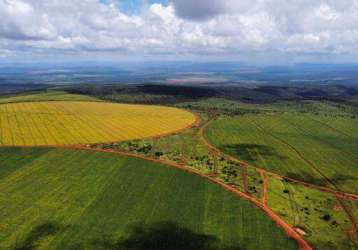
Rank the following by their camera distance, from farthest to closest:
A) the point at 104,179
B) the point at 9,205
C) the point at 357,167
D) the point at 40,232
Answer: the point at 357,167, the point at 104,179, the point at 9,205, the point at 40,232

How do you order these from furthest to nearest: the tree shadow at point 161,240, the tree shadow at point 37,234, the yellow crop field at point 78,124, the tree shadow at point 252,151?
the yellow crop field at point 78,124 → the tree shadow at point 252,151 → the tree shadow at point 161,240 → the tree shadow at point 37,234

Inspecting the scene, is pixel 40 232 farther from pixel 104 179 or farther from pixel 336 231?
pixel 336 231

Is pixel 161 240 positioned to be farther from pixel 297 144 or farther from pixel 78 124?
pixel 78 124

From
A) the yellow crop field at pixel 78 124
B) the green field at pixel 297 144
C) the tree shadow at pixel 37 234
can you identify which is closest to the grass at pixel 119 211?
the tree shadow at pixel 37 234

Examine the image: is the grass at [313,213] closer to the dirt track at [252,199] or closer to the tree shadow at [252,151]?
the dirt track at [252,199]

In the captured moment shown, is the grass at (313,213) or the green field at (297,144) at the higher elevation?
the grass at (313,213)

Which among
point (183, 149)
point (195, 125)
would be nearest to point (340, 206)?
point (183, 149)

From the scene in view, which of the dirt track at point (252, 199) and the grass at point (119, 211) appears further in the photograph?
the dirt track at point (252, 199)

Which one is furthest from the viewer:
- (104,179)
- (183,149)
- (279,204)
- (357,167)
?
(183,149)
